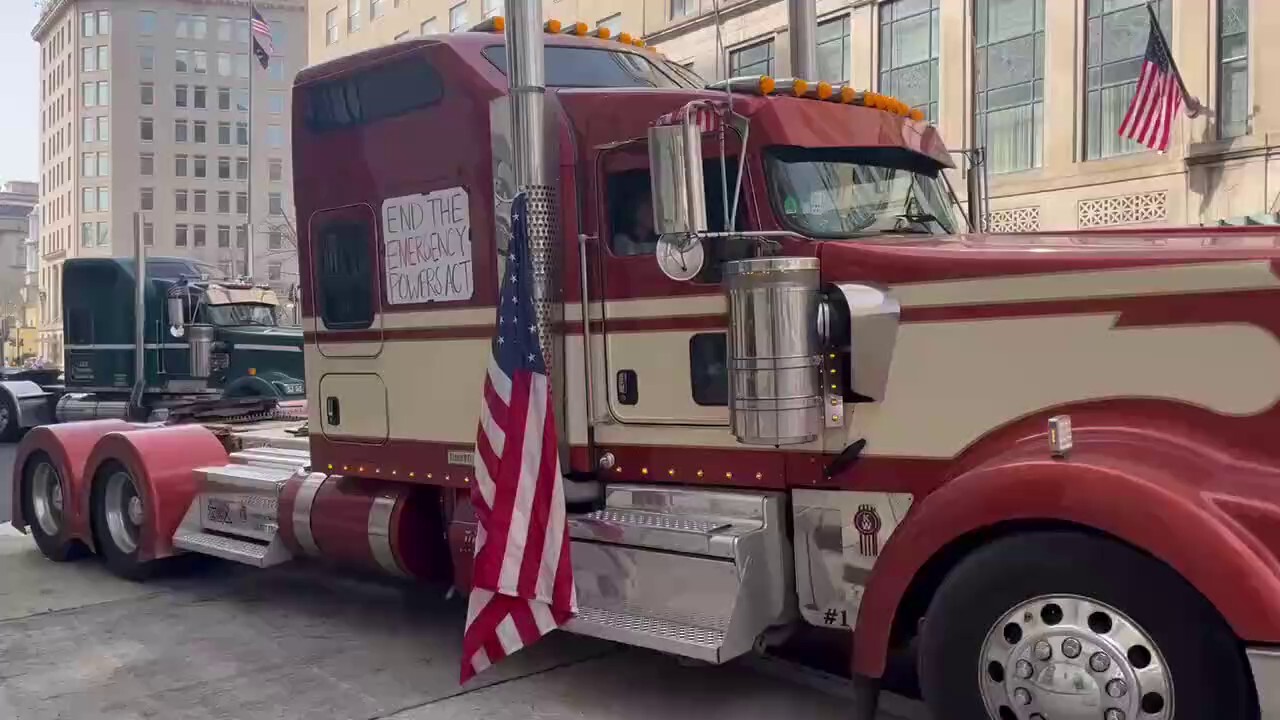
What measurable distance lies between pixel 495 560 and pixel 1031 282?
2.41 m

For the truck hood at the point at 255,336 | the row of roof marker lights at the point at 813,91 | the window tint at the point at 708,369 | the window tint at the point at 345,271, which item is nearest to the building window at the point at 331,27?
the truck hood at the point at 255,336

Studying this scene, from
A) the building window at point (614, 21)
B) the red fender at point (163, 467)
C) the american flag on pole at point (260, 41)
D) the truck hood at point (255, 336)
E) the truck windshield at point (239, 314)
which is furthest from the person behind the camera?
the american flag on pole at point (260, 41)

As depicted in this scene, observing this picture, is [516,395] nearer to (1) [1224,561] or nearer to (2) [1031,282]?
(2) [1031,282]

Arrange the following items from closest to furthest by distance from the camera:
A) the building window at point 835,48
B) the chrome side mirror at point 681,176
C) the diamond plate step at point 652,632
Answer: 1. the chrome side mirror at point 681,176
2. the diamond plate step at point 652,632
3. the building window at point 835,48

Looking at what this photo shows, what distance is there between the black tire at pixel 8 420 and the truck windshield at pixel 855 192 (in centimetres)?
1854

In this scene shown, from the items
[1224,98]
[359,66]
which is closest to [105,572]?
[359,66]

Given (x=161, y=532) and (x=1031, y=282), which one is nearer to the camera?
(x=1031, y=282)

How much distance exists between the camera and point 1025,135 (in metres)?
18.9

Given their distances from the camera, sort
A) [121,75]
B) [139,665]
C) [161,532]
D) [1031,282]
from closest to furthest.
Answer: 1. [1031,282]
2. [139,665]
3. [161,532]
4. [121,75]

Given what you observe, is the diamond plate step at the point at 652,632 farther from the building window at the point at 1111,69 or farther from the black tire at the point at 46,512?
the building window at the point at 1111,69

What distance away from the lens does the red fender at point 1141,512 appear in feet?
11.1

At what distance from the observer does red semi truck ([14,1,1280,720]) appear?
3.66 meters

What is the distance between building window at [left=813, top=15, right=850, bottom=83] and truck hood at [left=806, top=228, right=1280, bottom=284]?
58.9ft

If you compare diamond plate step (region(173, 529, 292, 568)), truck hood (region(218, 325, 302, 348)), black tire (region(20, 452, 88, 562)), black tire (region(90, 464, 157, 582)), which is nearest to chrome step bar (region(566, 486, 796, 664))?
diamond plate step (region(173, 529, 292, 568))
